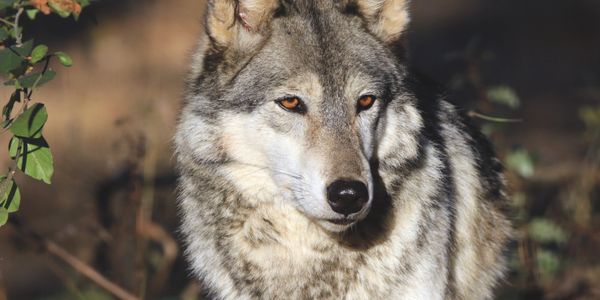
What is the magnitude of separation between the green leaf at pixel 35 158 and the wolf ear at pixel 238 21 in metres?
1.01

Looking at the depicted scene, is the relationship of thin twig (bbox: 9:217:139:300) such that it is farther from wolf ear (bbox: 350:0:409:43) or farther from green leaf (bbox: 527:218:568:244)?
green leaf (bbox: 527:218:568:244)

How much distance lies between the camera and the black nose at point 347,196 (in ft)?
12.6

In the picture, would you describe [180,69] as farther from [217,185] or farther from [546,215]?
[217,185]

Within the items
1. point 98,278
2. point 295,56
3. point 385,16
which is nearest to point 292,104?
point 295,56

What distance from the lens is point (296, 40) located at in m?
4.23

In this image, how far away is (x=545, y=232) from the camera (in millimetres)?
6629

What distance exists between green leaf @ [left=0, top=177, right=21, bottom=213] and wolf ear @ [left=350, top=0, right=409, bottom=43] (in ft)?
5.65

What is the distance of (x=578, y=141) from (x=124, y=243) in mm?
5001

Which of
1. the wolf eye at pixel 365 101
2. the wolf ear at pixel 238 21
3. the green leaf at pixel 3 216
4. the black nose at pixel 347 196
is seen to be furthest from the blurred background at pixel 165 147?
the black nose at pixel 347 196

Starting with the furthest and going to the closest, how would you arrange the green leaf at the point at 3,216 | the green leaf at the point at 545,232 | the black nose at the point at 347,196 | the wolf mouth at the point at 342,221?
the green leaf at the point at 545,232 < the wolf mouth at the point at 342,221 < the black nose at the point at 347,196 < the green leaf at the point at 3,216

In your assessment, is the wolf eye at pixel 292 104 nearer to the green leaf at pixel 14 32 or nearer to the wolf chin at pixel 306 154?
the wolf chin at pixel 306 154

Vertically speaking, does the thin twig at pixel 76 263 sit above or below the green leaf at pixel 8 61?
below

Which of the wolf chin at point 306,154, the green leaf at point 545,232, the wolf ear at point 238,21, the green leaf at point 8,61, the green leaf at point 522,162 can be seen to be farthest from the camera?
the green leaf at point 545,232

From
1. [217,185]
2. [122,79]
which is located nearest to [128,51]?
[122,79]
